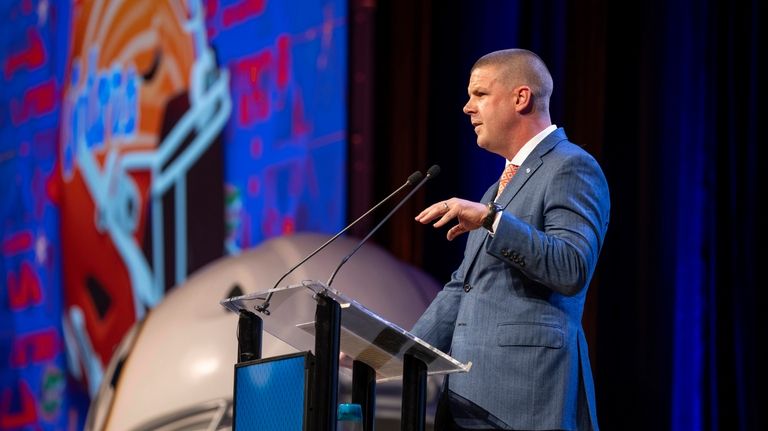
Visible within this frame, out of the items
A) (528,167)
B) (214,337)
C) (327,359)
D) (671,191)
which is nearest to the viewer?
(327,359)

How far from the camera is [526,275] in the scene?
2.37 meters

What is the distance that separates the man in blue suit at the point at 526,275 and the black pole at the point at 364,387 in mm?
156

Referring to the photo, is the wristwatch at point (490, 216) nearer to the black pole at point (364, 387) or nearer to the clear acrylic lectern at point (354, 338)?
the clear acrylic lectern at point (354, 338)

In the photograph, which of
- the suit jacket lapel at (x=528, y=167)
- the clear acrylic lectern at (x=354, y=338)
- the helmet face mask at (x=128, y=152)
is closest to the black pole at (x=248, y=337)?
the clear acrylic lectern at (x=354, y=338)

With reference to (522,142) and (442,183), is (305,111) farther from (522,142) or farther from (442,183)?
(522,142)

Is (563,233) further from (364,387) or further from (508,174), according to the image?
(364,387)

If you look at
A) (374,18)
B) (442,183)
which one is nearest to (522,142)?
(442,183)

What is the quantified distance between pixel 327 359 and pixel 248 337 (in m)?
0.42

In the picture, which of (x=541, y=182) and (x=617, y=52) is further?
(x=617, y=52)

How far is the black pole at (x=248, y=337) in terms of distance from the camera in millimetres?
2537

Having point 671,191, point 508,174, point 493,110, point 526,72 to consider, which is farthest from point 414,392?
point 671,191

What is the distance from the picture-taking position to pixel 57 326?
6.21m

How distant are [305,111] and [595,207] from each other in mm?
2975

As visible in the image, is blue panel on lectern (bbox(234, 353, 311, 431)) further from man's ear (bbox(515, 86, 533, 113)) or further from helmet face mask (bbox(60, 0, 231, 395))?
helmet face mask (bbox(60, 0, 231, 395))
